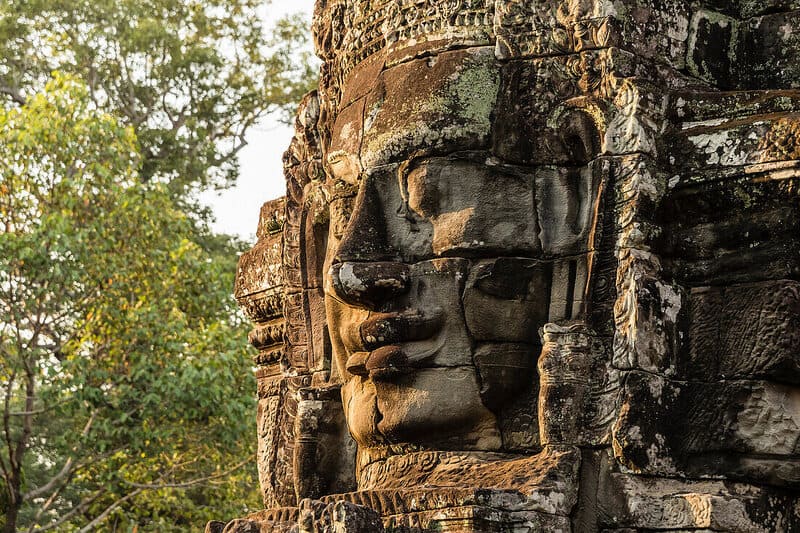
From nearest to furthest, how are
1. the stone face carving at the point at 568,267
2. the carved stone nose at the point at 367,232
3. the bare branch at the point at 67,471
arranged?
the stone face carving at the point at 568,267 → the carved stone nose at the point at 367,232 → the bare branch at the point at 67,471

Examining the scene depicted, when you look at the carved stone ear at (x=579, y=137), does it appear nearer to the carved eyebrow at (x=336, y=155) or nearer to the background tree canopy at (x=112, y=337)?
the carved eyebrow at (x=336, y=155)

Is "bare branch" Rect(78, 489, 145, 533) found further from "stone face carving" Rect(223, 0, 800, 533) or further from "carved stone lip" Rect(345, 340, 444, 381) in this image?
"carved stone lip" Rect(345, 340, 444, 381)

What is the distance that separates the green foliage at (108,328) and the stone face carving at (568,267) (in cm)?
769

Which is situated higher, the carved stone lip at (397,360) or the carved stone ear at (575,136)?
the carved stone ear at (575,136)

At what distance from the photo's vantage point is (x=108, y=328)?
46.6ft

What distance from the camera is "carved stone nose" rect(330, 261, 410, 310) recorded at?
5.95 metres

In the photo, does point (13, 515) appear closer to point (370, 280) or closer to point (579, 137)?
point (370, 280)

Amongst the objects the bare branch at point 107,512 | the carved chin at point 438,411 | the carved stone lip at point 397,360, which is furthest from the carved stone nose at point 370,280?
the bare branch at point 107,512

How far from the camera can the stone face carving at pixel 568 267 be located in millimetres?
5562

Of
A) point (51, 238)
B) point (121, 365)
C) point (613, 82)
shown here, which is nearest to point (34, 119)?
point (51, 238)

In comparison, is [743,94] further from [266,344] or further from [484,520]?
[266,344]

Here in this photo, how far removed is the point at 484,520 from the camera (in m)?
5.42

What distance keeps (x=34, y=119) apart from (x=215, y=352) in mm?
2880

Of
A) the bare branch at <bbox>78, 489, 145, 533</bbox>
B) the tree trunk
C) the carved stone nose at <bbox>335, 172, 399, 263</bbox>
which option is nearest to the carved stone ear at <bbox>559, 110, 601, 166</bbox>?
the carved stone nose at <bbox>335, 172, 399, 263</bbox>
